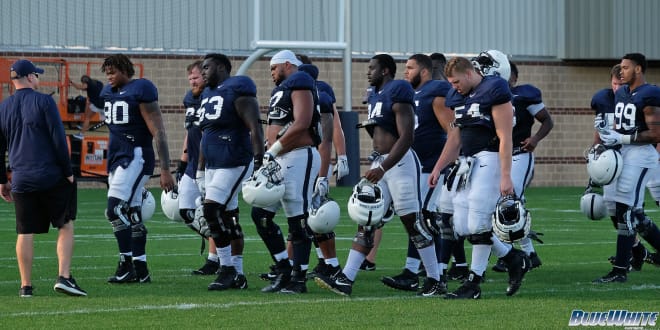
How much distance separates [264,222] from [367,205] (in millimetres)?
953

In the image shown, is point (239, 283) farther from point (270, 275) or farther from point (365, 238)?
point (365, 238)

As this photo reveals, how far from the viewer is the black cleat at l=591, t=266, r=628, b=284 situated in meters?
11.6

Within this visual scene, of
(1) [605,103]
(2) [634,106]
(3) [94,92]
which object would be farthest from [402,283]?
(3) [94,92]

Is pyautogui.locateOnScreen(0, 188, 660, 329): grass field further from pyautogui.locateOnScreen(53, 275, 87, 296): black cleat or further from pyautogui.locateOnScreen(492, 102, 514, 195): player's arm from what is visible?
pyautogui.locateOnScreen(492, 102, 514, 195): player's arm

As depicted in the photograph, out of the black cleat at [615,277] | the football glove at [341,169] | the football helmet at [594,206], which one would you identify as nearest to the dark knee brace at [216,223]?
the football glove at [341,169]

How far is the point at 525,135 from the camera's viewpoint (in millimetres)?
12453

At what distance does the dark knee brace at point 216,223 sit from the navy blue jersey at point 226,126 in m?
0.35

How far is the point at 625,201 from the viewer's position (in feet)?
39.6

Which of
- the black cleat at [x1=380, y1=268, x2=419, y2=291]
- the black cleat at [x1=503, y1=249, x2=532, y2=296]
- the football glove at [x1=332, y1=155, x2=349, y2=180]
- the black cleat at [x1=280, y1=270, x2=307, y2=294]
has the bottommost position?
the black cleat at [x1=380, y1=268, x2=419, y2=291]

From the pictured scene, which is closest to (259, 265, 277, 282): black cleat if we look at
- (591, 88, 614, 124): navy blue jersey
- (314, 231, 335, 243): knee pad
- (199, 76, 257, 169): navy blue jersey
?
(314, 231, 335, 243): knee pad

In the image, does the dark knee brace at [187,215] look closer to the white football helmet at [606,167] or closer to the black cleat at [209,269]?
the black cleat at [209,269]

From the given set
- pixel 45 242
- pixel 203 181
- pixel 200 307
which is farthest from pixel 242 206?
pixel 200 307

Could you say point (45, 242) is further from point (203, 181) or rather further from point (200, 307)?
point (200, 307)

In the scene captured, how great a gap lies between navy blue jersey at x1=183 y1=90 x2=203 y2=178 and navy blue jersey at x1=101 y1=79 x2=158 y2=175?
1076mm
